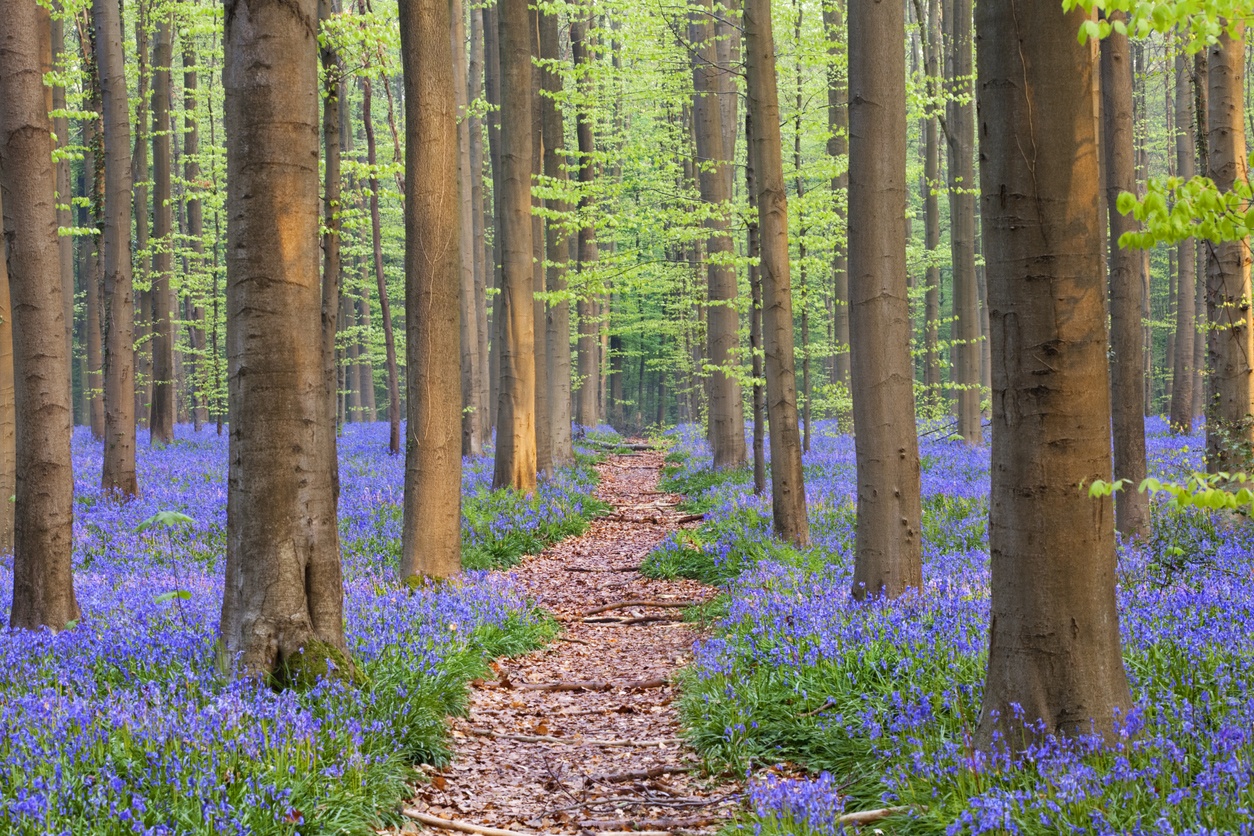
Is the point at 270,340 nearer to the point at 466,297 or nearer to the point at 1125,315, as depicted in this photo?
the point at 1125,315

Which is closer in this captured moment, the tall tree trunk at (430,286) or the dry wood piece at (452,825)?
the dry wood piece at (452,825)

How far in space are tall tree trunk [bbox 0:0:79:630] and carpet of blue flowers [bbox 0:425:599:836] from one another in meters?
0.41

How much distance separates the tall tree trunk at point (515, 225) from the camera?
14672 mm

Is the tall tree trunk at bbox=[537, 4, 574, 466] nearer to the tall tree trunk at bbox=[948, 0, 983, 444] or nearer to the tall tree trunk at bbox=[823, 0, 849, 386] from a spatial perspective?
the tall tree trunk at bbox=[823, 0, 849, 386]

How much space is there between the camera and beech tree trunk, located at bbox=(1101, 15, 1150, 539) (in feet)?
30.9

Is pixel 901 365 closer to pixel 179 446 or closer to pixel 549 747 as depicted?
pixel 549 747

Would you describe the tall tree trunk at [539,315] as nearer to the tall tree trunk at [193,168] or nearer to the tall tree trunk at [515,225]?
the tall tree trunk at [515,225]

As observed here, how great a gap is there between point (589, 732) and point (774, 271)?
6127mm

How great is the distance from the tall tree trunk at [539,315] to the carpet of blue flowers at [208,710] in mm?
7925

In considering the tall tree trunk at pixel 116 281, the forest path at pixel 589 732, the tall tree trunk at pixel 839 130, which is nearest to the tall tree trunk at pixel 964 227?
the tall tree trunk at pixel 839 130

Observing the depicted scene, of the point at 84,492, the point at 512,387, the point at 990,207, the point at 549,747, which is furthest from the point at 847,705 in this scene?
the point at 84,492

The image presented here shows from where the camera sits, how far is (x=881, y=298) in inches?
299

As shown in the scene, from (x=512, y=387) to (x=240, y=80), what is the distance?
9656mm

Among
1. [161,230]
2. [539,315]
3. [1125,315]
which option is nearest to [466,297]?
[539,315]
